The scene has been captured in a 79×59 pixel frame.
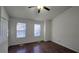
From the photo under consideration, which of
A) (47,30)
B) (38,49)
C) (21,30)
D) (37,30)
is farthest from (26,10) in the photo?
(47,30)

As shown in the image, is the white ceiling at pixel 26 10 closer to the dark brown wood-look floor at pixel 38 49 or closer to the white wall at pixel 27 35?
the white wall at pixel 27 35

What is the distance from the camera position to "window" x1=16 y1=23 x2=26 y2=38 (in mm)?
4727

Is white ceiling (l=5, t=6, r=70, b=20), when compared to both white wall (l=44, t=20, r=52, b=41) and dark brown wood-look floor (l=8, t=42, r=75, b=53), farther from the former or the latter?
dark brown wood-look floor (l=8, t=42, r=75, b=53)

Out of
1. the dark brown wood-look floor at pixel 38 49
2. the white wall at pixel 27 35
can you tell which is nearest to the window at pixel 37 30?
the white wall at pixel 27 35

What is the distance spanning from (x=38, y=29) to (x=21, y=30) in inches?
59.3

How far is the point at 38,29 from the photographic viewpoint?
588 cm

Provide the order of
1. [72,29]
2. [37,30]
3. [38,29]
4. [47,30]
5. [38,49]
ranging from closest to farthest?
[72,29] → [38,49] → [37,30] → [38,29] → [47,30]

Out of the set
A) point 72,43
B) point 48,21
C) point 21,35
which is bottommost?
point 72,43

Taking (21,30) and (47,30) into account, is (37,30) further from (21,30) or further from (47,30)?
(21,30)

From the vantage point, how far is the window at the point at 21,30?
473 centimetres
